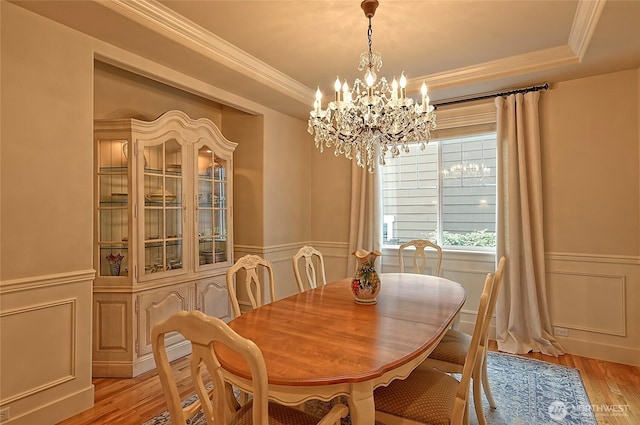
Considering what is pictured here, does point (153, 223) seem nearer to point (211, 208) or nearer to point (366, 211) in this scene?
A: point (211, 208)

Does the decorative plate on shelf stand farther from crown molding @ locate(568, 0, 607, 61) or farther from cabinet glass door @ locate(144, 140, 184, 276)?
crown molding @ locate(568, 0, 607, 61)

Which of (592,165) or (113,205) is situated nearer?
(113,205)

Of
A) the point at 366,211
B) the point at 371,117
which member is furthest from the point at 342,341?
the point at 366,211

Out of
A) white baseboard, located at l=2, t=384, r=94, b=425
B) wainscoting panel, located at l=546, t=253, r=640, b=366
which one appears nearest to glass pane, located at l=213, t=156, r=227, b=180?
white baseboard, located at l=2, t=384, r=94, b=425

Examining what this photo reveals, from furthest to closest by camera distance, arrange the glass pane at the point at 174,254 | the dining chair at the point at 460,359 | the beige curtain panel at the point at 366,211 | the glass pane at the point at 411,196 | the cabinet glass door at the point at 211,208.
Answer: the beige curtain panel at the point at 366,211 < the glass pane at the point at 411,196 < the cabinet glass door at the point at 211,208 < the glass pane at the point at 174,254 < the dining chair at the point at 460,359

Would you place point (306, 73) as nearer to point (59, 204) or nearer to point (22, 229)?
point (59, 204)

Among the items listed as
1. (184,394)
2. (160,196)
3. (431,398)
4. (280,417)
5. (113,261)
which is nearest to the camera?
(280,417)

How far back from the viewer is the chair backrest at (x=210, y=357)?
96 centimetres

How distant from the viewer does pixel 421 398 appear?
161 centimetres

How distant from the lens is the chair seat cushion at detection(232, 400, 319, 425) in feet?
4.73

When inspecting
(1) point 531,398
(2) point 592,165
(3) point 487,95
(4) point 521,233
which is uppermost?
(3) point 487,95

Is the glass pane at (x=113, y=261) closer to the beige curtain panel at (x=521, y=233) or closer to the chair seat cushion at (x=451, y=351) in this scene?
the chair seat cushion at (x=451, y=351)

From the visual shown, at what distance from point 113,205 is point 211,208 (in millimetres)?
914

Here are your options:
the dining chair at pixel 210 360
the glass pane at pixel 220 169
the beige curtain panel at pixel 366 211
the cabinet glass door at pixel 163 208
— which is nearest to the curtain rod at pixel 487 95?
the beige curtain panel at pixel 366 211
